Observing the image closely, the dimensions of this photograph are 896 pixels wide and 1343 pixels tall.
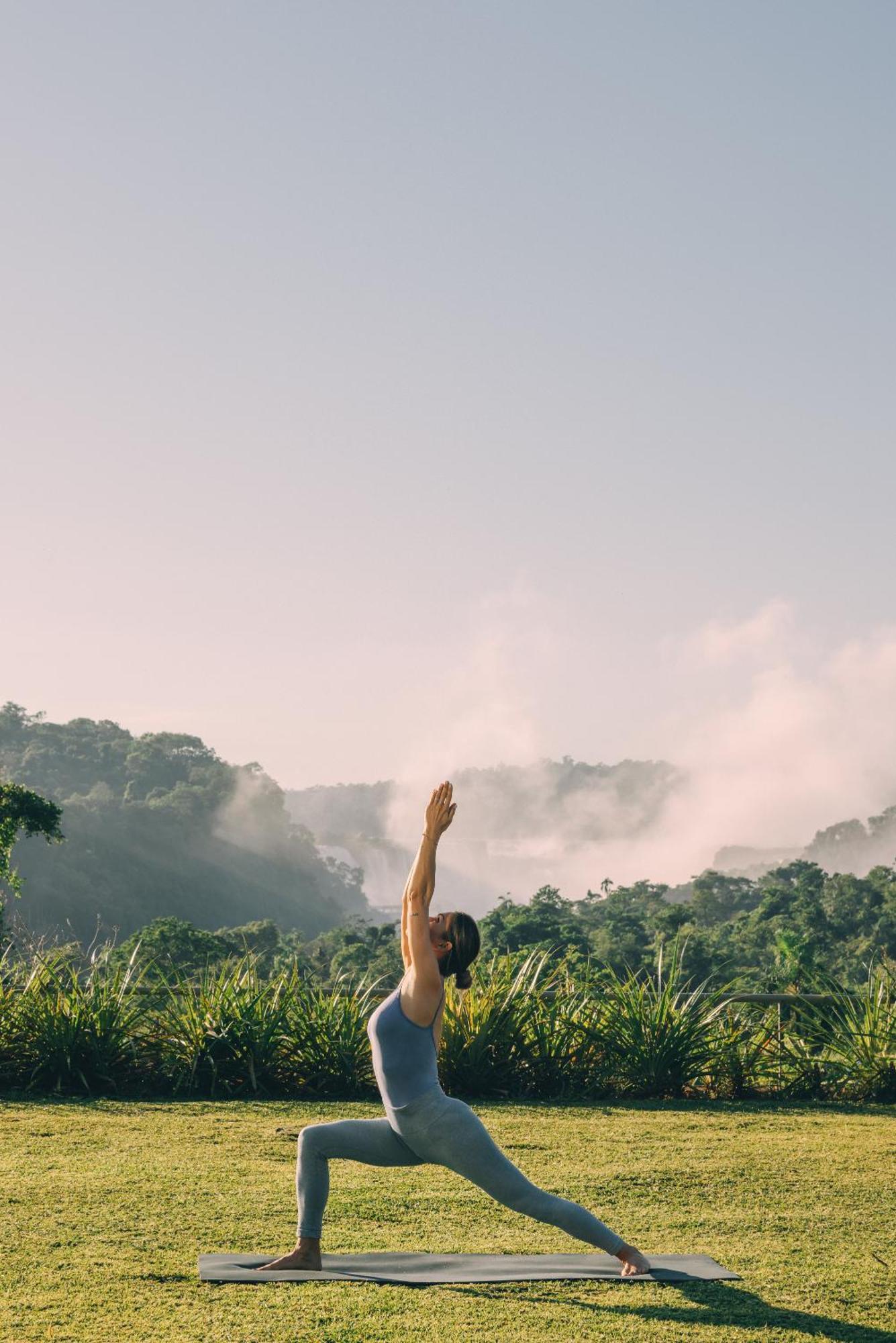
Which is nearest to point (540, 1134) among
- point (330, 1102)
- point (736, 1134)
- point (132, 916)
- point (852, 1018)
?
point (736, 1134)

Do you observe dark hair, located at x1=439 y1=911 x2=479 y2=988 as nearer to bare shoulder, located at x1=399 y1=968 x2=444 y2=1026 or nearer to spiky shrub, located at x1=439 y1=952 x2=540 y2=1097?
bare shoulder, located at x1=399 y1=968 x2=444 y2=1026

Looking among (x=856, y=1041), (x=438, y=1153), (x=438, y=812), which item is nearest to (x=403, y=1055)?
(x=438, y=1153)

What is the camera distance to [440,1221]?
641 centimetres

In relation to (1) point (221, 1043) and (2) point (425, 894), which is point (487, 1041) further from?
(2) point (425, 894)

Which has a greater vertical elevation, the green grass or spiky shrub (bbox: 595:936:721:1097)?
spiky shrub (bbox: 595:936:721:1097)

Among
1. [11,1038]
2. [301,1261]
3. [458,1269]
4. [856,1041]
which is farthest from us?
[856,1041]

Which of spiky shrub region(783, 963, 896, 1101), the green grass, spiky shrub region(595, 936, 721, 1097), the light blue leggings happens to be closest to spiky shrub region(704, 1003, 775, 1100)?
spiky shrub region(595, 936, 721, 1097)

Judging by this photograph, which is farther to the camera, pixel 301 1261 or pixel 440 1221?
pixel 440 1221

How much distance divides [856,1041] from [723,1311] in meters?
7.12

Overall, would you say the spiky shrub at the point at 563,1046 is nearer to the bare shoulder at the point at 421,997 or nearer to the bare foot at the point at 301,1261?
the bare foot at the point at 301,1261

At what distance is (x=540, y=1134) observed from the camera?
905 centimetres

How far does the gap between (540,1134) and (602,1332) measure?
4.50m

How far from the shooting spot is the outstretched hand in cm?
514

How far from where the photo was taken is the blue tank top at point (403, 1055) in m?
4.89
